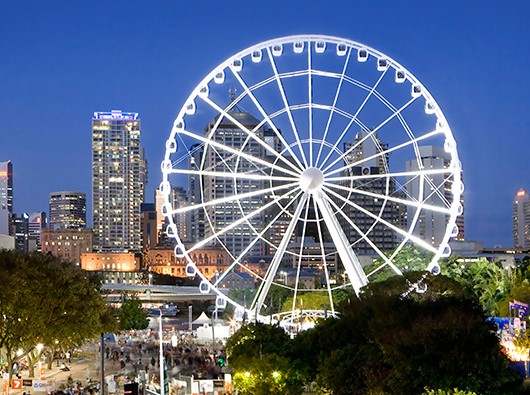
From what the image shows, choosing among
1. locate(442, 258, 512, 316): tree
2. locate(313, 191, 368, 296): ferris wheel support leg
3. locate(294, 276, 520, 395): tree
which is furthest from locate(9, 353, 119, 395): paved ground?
locate(442, 258, 512, 316): tree

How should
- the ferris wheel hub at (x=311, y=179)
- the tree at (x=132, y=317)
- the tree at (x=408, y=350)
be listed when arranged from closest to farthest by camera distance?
the tree at (x=408, y=350)
the ferris wheel hub at (x=311, y=179)
the tree at (x=132, y=317)

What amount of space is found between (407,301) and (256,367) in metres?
7.79

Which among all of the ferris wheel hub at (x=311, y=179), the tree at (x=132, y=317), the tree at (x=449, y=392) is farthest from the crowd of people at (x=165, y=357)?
the tree at (x=449, y=392)

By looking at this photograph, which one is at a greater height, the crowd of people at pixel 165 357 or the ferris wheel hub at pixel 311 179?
the ferris wheel hub at pixel 311 179

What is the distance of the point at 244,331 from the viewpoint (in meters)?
41.3

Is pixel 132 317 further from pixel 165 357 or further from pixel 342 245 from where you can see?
pixel 342 245

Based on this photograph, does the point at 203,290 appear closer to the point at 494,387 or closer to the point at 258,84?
the point at 258,84

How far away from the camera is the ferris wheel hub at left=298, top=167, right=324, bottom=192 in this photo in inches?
1774

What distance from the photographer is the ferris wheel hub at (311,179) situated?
45062mm

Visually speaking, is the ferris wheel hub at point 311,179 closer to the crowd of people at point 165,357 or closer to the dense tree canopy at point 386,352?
the dense tree canopy at point 386,352

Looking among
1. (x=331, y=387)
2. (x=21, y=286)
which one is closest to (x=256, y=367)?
(x=331, y=387)

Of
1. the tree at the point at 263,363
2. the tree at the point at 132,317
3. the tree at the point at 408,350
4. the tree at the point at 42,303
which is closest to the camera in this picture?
the tree at the point at 408,350

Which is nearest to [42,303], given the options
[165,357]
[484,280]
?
[165,357]

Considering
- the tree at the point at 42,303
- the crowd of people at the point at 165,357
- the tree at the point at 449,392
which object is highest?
the tree at the point at 42,303
